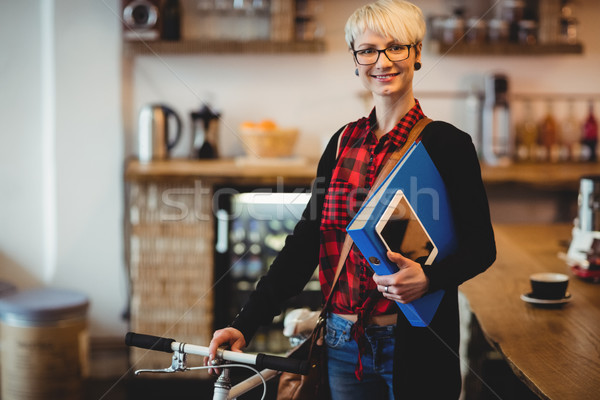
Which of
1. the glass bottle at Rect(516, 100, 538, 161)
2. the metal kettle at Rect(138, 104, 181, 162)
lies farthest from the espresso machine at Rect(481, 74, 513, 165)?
the metal kettle at Rect(138, 104, 181, 162)

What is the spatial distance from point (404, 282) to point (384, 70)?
0.41m

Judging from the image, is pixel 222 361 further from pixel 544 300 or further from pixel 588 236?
pixel 588 236

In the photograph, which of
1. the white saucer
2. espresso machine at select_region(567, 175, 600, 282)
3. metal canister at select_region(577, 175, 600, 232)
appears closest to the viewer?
the white saucer

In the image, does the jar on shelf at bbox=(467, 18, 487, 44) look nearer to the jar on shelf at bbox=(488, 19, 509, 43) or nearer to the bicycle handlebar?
the jar on shelf at bbox=(488, 19, 509, 43)

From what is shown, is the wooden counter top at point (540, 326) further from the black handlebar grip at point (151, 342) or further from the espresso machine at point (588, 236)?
the black handlebar grip at point (151, 342)

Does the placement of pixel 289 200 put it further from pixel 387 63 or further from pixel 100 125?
pixel 387 63

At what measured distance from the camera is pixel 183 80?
3637 millimetres

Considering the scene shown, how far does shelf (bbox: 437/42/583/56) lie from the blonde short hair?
2.24m

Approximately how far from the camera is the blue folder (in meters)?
1.17

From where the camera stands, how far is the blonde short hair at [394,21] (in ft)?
4.14

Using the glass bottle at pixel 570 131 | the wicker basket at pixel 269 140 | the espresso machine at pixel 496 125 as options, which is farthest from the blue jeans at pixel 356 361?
the glass bottle at pixel 570 131

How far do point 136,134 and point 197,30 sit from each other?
66 centimetres

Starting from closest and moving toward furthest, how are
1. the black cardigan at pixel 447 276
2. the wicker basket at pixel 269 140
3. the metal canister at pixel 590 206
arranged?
the black cardigan at pixel 447 276 < the metal canister at pixel 590 206 < the wicker basket at pixel 269 140

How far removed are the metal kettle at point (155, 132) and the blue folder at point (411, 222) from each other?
2289mm
